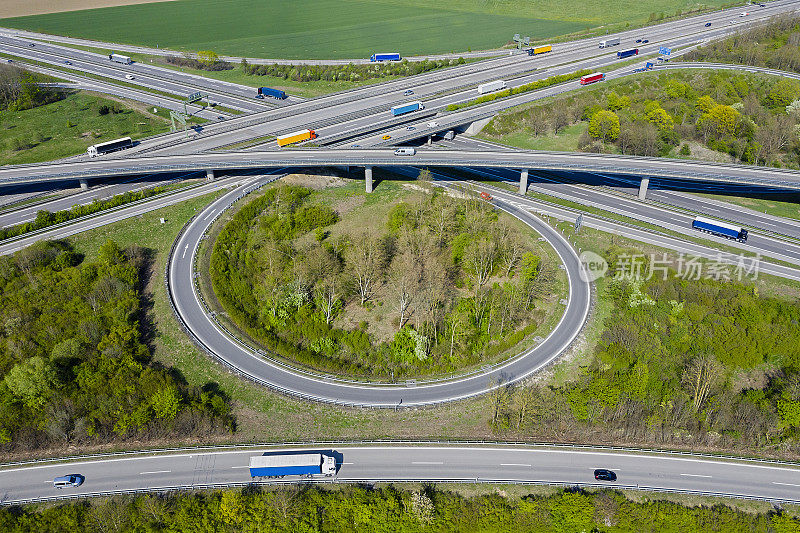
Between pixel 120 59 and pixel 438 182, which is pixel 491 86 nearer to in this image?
pixel 438 182

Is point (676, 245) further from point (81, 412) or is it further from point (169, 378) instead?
point (81, 412)

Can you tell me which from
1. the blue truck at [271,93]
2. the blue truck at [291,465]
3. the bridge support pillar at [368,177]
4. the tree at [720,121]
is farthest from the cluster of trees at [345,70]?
the blue truck at [291,465]

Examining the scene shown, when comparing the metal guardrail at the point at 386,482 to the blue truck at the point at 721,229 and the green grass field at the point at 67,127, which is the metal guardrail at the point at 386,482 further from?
the green grass field at the point at 67,127

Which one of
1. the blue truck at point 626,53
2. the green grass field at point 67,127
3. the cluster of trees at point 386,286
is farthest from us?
the blue truck at point 626,53

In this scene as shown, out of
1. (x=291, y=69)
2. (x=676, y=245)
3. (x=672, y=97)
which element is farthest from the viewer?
(x=291, y=69)

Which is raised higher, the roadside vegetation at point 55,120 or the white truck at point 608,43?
the white truck at point 608,43

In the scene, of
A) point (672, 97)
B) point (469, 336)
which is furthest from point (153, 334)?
point (672, 97)

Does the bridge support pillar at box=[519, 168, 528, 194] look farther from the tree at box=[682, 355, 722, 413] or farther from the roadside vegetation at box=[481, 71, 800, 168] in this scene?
the tree at box=[682, 355, 722, 413]

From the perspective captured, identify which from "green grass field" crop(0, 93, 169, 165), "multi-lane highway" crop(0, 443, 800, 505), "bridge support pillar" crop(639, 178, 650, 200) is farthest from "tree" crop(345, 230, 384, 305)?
"green grass field" crop(0, 93, 169, 165)
